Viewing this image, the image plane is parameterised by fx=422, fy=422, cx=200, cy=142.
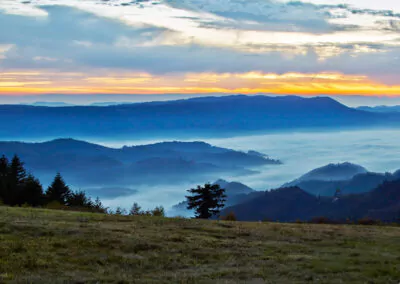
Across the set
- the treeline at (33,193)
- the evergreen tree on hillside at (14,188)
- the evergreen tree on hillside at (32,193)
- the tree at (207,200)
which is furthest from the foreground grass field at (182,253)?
the evergreen tree on hillside at (14,188)

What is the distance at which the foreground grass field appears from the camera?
46.3 ft

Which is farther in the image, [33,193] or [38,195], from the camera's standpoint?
[38,195]

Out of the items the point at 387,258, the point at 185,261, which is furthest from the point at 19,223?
the point at 387,258

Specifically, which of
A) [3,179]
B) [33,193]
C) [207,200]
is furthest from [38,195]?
[207,200]

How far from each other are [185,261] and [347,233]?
44.0 ft

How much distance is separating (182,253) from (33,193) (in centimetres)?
4196

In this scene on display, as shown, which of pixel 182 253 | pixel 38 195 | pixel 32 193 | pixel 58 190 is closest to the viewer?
pixel 182 253

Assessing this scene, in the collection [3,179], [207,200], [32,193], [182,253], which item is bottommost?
[182,253]

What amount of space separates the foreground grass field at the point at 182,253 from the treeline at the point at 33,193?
23.3 meters

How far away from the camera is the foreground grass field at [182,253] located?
1412cm

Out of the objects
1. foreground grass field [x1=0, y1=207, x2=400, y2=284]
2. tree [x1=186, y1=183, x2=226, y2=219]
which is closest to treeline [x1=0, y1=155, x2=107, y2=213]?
tree [x1=186, y1=183, x2=226, y2=219]

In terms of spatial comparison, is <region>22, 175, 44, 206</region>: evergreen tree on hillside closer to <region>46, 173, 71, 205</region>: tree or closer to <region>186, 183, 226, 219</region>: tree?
<region>46, 173, 71, 205</region>: tree

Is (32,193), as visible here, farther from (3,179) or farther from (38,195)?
(3,179)

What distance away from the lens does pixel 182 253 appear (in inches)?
712
